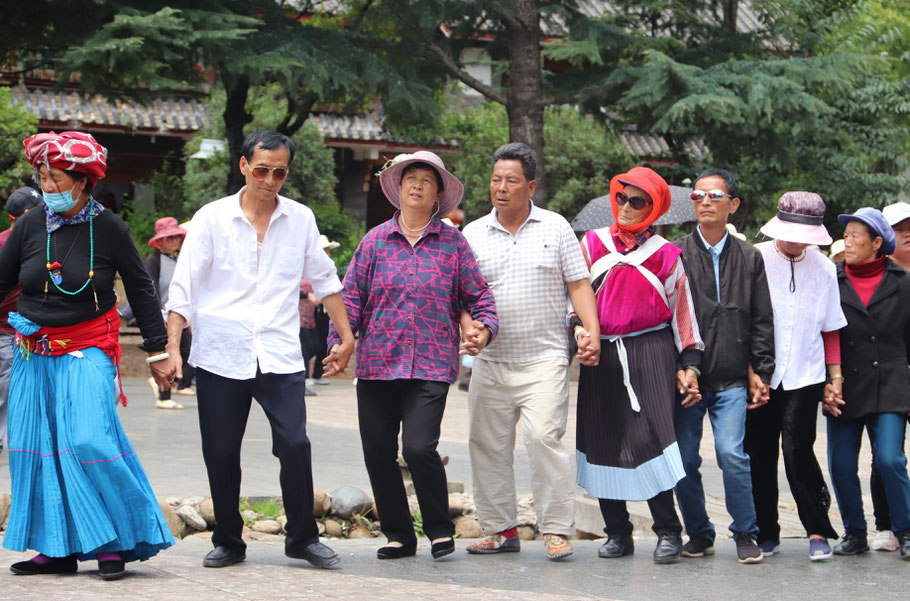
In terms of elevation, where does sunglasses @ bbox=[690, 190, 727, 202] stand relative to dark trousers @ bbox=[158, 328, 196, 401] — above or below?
above

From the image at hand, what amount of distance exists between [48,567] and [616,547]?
263 centimetres

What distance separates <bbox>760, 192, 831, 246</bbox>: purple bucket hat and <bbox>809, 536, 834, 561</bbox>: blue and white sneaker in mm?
1485

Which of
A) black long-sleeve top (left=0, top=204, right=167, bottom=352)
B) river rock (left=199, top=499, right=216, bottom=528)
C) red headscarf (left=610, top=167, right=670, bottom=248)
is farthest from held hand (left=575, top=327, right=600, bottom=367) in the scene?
river rock (left=199, top=499, right=216, bottom=528)

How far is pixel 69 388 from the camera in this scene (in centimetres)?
486

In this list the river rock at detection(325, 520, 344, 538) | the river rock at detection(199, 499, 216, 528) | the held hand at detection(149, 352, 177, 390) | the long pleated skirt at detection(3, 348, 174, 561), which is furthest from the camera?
the river rock at detection(325, 520, 344, 538)

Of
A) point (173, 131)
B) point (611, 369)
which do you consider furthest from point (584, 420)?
point (173, 131)

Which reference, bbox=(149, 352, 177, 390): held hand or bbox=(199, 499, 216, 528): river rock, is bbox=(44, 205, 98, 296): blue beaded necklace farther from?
bbox=(199, 499, 216, 528): river rock

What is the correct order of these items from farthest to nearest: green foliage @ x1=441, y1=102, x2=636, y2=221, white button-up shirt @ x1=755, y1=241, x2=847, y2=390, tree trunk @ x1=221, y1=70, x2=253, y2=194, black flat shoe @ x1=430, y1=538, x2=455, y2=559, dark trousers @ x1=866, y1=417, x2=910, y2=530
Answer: green foliage @ x1=441, y1=102, x2=636, y2=221
tree trunk @ x1=221, y1=70, x2=253, y2=194
dark trousers @ x1=866, y1=417, x2=910, y2=530
white button-up shirt @ x1=755, y1=241, x2=847, y2=390
black flat shoe @ x1=430, y1=538, x2=455, y2=559

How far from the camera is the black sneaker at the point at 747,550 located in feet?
18.7

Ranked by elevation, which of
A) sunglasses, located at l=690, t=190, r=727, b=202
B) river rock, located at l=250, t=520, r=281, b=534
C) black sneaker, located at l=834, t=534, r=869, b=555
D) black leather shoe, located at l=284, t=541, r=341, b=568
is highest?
sunglasses, located at l=690, t=190, r=727, b=202

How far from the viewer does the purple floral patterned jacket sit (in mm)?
5426

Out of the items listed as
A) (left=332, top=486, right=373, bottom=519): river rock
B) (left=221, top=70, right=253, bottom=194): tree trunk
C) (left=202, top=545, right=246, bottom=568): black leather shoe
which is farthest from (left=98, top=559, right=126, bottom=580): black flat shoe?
(left=221, top=70, right=253, bottom=194): tree trunk

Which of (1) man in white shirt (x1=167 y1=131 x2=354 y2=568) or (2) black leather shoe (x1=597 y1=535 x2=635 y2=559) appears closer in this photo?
(1) man in white shirt (x1=167 y1=131 x2=354 y2=568)

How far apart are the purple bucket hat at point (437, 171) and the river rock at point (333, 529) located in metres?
2.44
